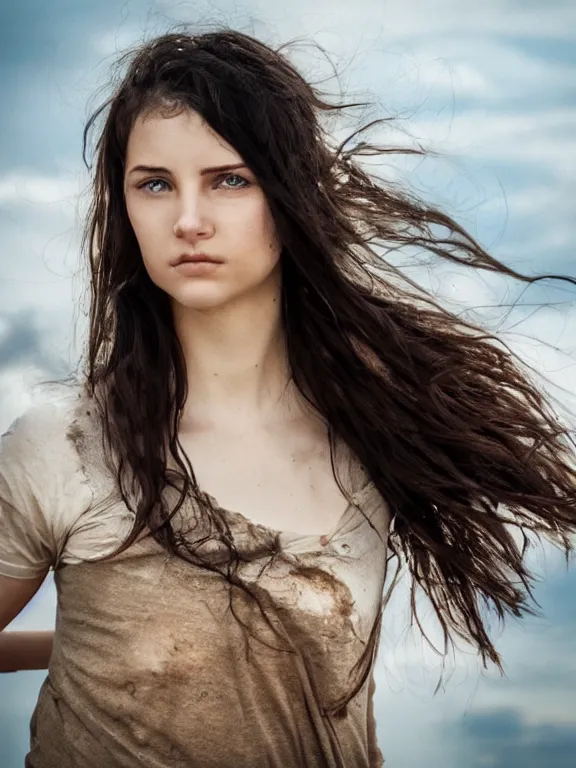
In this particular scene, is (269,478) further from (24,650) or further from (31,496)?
(24,650)

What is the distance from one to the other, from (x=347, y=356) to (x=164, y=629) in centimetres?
68

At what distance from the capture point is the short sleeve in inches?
115

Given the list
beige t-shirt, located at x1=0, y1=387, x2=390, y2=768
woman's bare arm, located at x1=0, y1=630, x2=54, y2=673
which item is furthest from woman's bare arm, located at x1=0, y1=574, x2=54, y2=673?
beige t-shirt, located at x1=0, y1=387, x2=390, y2=768

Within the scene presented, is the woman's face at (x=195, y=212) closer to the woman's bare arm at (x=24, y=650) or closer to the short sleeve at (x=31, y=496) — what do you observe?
the short sleeve at (x=31, y=496)

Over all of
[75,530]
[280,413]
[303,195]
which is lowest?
[75,530]

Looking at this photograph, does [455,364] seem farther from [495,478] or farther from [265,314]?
[265,314]

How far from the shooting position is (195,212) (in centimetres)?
285

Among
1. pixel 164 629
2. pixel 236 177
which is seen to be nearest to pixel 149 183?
pixel 236 177

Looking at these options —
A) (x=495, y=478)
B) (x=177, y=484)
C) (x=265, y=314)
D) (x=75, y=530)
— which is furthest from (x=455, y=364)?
(x=75, y=530)

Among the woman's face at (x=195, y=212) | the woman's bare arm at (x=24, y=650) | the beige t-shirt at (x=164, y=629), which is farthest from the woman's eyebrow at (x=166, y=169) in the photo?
the woman's bare arm at (x=24, y=650)

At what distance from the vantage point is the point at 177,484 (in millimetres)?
2965

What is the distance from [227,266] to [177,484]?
1.37 feet

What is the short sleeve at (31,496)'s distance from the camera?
2.92 m

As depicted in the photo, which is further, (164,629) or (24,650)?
(24,650)
